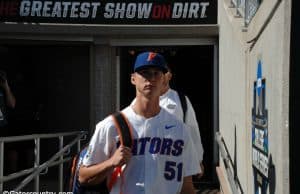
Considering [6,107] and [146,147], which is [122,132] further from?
[6,107]

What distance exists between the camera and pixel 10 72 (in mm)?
10992

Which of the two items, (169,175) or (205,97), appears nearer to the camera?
(169,175)

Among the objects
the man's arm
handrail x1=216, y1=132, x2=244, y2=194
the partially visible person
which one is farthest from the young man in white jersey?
the partially visible person

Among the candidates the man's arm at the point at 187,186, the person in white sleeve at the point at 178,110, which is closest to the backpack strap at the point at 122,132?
the man's arm at the point at 187,186

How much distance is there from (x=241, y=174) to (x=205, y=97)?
5.19m

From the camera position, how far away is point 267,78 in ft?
11.9

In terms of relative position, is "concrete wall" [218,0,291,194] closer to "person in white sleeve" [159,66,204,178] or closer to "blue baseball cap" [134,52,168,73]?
"person in white sleeve" [159,66,204,178]

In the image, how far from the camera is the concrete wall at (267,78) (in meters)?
2.94

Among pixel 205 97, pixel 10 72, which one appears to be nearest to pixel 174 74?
pixel 205 97

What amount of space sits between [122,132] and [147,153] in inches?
6.9

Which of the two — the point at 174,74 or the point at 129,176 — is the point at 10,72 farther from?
the point at 129,176

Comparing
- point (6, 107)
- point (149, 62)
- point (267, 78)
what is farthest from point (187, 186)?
point (6, 107)

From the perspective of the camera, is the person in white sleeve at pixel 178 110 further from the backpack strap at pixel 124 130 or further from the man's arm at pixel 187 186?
the backpack strap at pixel 124 130
